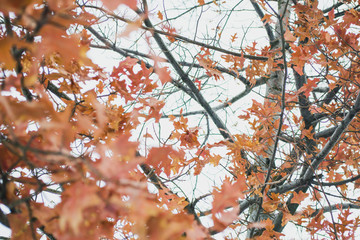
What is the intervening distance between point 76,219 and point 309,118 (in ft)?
Answer: 8.04

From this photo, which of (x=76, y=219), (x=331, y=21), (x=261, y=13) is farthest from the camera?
(x=261, y=13)

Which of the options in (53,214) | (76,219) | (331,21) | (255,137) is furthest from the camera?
(255,137)

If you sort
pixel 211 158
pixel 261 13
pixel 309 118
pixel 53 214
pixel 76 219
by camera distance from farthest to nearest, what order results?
pixel 261 13 < pixel 309 118 < pixel 211 158 < pixel 53 214 < pixel 76 219

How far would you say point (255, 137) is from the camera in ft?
6.75

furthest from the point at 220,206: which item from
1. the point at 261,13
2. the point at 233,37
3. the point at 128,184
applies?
the point at 261,13

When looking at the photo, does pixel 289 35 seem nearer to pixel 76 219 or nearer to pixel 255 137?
pixel 255 137

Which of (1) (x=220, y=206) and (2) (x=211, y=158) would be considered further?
(2) (x=211, y=158)

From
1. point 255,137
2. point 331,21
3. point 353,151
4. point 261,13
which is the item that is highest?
point 261,13

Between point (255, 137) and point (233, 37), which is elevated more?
point (233, 37)

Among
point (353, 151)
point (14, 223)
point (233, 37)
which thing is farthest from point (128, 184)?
point (233, 37)

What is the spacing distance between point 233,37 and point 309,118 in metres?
0.98

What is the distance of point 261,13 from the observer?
2.97m

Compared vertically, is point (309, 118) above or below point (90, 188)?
above

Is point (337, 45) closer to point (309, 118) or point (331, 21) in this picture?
point (331, 21)
